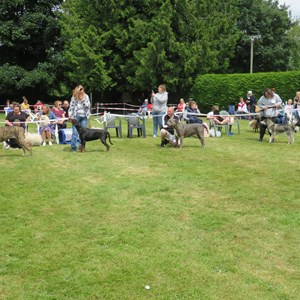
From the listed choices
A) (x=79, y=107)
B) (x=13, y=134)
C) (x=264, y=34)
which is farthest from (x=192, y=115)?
(x=264, y=34)

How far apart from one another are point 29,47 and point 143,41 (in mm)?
10273

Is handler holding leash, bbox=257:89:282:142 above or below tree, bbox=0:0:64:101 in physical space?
below

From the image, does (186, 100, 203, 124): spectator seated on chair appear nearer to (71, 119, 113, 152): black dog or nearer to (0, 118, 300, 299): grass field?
(71, 119, 113, 152): black dog

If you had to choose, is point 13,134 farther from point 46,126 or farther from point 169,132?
point 169,132

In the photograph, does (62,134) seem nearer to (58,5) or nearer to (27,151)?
(27,151)

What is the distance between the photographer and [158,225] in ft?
16.7

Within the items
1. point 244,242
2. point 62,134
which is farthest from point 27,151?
point 244,242

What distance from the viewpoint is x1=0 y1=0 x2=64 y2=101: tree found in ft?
102

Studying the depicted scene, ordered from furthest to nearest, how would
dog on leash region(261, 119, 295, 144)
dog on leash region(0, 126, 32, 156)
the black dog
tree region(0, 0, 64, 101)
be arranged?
tree region(0, 0, 64, 101) → dog on leash region(261, 119, 295, 144) → the black dog → dog on leash region(0, 126, 32, 156)

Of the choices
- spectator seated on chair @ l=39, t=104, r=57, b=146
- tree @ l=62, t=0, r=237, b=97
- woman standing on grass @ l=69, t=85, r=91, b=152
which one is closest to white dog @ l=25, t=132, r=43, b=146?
spectator seated on chair @ l=39, t=104, r=57, b=146

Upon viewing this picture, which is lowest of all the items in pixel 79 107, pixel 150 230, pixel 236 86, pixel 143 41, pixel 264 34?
pixel 150 230

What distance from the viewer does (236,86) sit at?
26953 mm

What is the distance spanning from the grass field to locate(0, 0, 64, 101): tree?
933 inches

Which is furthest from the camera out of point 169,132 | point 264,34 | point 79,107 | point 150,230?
point 264,34
